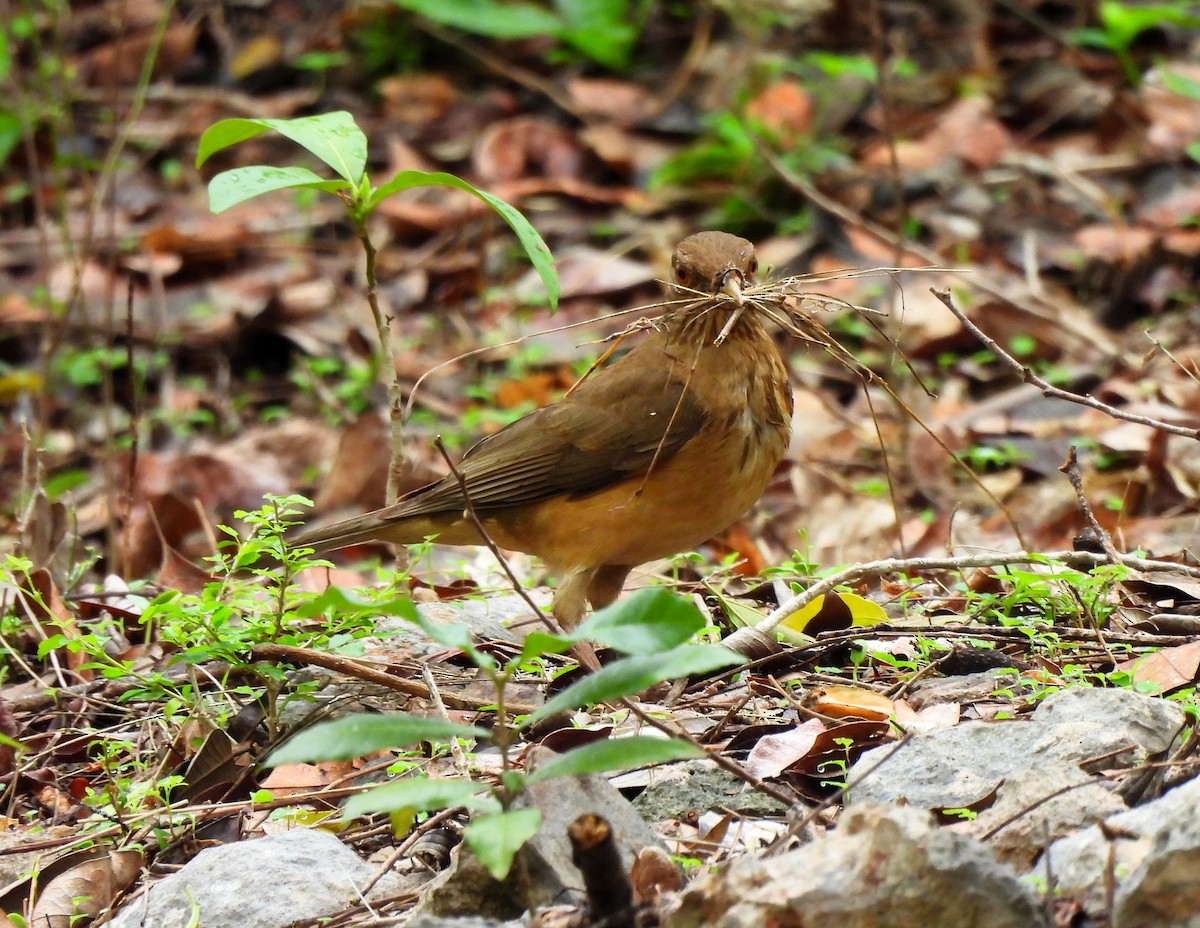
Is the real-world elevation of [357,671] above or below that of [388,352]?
below

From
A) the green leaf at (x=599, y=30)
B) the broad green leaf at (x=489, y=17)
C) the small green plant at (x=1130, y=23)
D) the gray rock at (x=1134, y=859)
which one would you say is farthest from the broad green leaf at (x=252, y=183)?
the small green plant at (x=1130, y=23)

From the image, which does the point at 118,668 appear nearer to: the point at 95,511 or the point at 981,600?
the point at 981,600

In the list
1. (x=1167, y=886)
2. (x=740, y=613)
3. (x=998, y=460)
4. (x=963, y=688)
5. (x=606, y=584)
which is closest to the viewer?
(x=1167, y=886)

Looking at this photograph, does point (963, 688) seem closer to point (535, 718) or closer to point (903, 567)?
point (903, 567)

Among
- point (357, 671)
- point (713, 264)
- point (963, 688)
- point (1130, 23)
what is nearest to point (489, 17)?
point (1130, 23)

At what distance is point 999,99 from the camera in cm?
1065

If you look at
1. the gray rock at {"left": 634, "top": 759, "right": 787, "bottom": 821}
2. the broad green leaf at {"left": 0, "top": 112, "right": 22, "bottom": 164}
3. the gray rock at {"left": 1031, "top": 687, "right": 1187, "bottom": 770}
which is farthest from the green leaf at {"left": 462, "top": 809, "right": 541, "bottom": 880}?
the broad green leaf at {"left": 0, "top": 112, "right": 22, "bottom": 164}

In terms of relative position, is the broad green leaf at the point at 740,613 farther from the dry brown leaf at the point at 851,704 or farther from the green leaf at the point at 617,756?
the green leaf at the point at 617,756

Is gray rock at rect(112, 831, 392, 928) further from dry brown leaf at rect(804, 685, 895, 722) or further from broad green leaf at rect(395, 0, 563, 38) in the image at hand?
broad green leaf at rect(395, 0, 563, 38)

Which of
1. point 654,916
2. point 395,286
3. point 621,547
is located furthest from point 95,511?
point 654,916

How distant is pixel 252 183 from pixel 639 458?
1636 mm

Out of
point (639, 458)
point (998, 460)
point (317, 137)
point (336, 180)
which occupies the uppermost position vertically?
point (317, 137)

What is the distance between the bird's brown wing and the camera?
5.05 metres

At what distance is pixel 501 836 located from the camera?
2.44 m
